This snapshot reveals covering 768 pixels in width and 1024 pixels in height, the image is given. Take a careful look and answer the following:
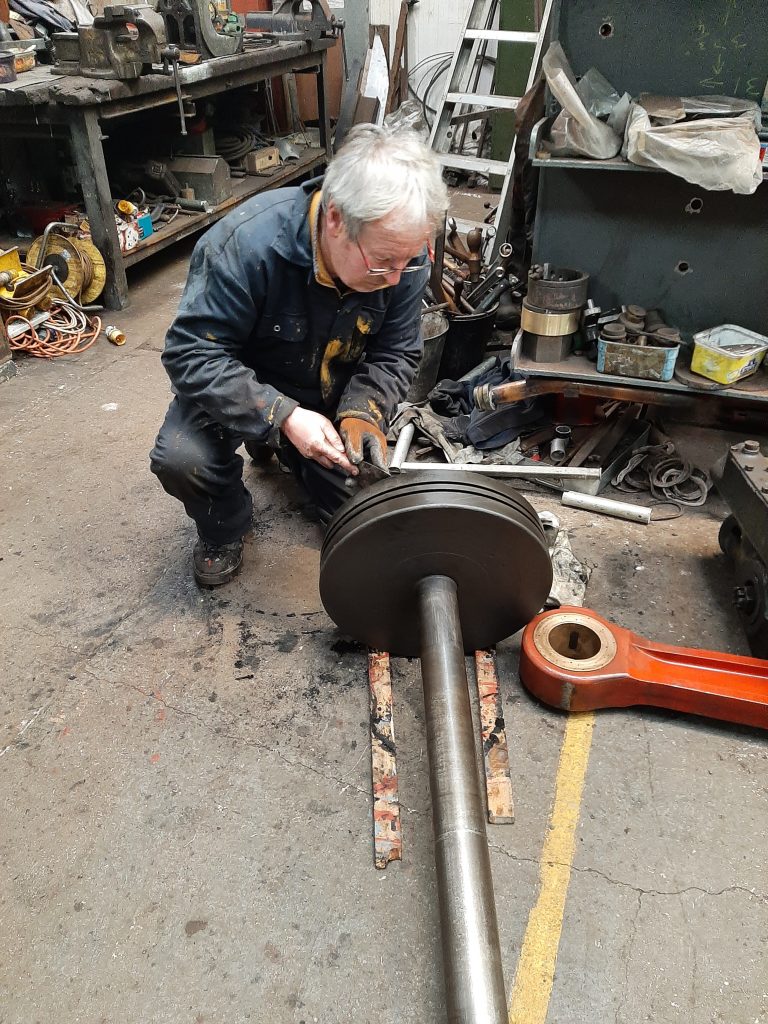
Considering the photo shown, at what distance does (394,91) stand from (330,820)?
20.1ft

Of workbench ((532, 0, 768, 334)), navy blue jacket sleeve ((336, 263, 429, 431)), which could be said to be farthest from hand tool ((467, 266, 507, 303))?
navy blue jacket sleeve ((336, 263, 429, 431))

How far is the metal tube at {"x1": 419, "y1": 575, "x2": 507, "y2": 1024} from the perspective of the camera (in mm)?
1229

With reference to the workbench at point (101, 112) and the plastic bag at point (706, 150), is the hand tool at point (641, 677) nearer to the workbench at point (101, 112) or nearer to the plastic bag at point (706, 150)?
the plastic bag at point (706, 150)

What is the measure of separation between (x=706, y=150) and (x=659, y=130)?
0.56 ft

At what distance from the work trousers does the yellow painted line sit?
3.33ft

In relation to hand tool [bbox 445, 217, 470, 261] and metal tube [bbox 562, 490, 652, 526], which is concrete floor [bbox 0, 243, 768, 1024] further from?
hand tool [bbox 445, 217, 470, 261]

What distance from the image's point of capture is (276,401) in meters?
1.87

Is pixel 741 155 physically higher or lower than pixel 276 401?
higher

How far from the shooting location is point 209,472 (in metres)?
2.11

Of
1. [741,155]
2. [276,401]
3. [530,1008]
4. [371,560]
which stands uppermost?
[741,155]

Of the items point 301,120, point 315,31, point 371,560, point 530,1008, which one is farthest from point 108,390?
point 301,120

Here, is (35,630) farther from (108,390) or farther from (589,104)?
(589,104)

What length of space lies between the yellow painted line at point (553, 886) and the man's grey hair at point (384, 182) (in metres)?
1.33

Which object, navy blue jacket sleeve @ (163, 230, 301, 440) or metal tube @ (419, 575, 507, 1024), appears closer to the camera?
metal tube @ (419, 575, 507, 1024)
